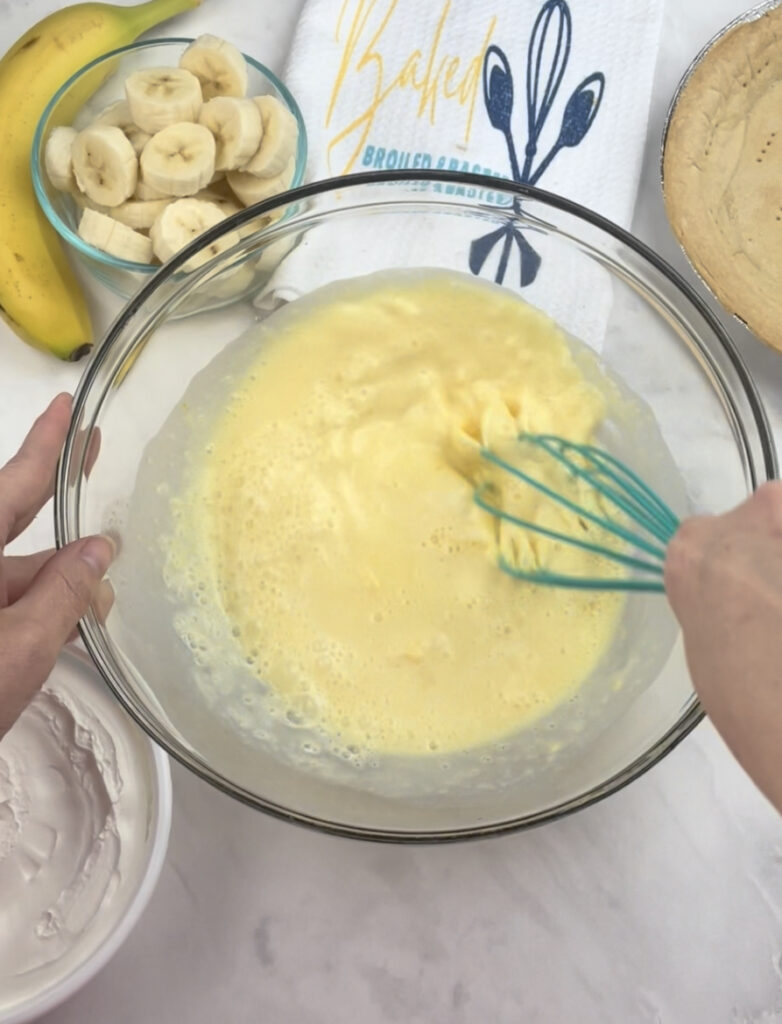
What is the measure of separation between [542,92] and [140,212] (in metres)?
0.40

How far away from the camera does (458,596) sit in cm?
74

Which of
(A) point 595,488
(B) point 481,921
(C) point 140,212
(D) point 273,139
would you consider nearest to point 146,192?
(C) point 140,212

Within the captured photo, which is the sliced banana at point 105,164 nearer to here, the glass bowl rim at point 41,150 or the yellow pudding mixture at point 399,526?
the glass bowl rim at point 41,150

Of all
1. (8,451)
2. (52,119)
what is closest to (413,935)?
(8,451)

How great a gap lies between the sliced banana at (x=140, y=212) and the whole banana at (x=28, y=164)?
8 centimetres

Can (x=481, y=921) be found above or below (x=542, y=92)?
below

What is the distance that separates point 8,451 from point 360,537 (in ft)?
1.14

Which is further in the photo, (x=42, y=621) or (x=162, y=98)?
(x=162, y=98)

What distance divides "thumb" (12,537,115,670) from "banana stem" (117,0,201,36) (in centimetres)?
56

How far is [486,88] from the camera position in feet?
2.83

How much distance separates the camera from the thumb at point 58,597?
1.90 ft

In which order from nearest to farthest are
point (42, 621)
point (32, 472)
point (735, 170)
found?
point (42, 621)
point (32, 472)
point (735, 170)

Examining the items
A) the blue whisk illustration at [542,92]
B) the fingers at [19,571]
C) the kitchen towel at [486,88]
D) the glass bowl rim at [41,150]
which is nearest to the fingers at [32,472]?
the fingers at [19,571]

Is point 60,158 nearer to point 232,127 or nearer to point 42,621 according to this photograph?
point 232,127
